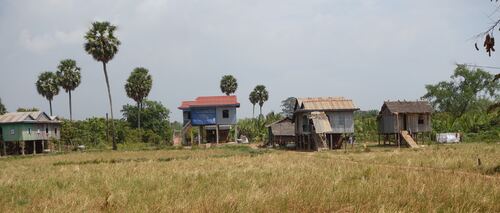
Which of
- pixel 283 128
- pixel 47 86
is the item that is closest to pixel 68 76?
pixel 47 86

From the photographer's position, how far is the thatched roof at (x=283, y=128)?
193 ft

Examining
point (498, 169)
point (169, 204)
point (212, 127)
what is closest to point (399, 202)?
point (169, 204)

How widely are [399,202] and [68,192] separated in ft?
30.5

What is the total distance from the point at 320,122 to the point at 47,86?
42.9 m

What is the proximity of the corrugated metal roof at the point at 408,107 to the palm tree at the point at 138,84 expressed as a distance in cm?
3388

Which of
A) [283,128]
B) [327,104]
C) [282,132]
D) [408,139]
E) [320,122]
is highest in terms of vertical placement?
[327,104]

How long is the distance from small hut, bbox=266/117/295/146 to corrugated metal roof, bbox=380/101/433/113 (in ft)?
47.4

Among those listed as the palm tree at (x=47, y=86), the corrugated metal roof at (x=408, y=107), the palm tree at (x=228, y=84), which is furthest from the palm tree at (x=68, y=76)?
the corrugated metal roof at (x=408, y=107)

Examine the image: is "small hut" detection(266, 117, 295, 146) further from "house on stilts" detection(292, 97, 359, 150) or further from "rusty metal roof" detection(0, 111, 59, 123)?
"rusty metal roof" detection(0, 111, 59, 123)

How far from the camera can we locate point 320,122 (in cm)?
4500

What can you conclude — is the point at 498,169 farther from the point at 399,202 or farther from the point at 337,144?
the point at 337,144

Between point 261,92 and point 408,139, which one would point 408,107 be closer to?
point 408,139

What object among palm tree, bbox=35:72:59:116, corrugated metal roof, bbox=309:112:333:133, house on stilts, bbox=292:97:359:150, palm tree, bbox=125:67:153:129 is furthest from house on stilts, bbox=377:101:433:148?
palm tree, bbox=35:72:59:116

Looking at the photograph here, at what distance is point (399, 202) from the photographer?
9.96 m
